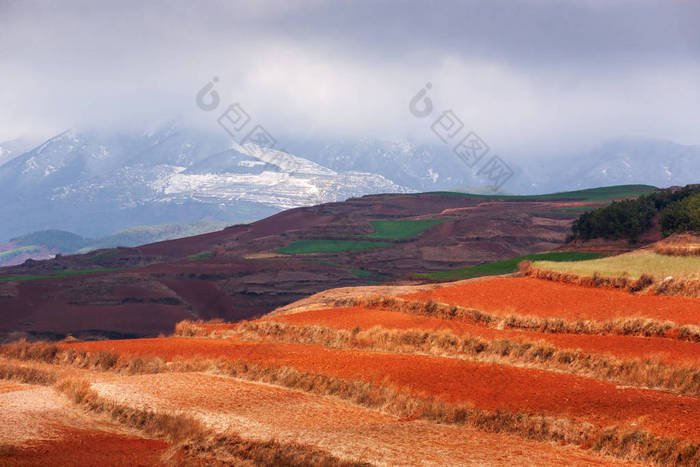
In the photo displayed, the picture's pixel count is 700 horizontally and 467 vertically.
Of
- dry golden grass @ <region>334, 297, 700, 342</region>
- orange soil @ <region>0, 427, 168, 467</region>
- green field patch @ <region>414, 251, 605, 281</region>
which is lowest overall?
green field patch @ <region>414, 251, 605, 281</region>

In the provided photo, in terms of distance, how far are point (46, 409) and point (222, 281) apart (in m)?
62.6

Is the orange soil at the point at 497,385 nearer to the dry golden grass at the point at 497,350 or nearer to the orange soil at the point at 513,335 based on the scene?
the dry golden grass at the point at 497,350

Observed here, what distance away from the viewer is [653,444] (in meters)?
10.1

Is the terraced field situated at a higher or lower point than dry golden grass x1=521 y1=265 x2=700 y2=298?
higher

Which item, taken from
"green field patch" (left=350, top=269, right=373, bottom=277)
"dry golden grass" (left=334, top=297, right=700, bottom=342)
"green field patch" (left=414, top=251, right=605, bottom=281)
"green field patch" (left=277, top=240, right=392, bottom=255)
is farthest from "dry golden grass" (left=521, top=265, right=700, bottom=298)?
"green field patch" (left=277, top=240, right=392, bottom=255)

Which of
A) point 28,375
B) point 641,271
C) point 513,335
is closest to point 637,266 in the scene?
point 641,271

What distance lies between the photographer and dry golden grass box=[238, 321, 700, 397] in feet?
46.6

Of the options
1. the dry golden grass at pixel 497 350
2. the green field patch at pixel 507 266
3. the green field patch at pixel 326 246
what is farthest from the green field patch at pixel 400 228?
the dry golden grass at pixel 497 350

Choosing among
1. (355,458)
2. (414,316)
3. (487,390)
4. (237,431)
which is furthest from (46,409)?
(414,316)

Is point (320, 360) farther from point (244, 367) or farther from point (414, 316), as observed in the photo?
point (414, 316)

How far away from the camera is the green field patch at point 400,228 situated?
338 feet

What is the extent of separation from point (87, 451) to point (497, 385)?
8.42 m

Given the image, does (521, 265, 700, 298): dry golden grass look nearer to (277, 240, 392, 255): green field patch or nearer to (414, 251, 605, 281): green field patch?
(414, 251, 605, 281): green field patch

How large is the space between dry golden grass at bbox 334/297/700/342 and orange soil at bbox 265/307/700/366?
0.74 meters
